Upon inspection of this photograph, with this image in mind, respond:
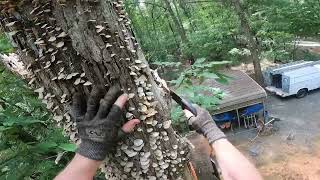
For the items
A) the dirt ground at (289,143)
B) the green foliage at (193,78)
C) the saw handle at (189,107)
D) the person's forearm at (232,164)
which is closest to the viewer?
the person's forearm at (232,164)

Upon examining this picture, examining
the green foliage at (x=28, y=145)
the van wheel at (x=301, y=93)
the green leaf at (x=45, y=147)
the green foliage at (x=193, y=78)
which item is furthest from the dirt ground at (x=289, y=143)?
the green leaf at (x=45, y=147)

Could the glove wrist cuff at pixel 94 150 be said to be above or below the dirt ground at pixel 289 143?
above

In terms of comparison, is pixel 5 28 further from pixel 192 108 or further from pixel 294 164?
pixel 294 164

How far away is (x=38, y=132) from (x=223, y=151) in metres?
2.26

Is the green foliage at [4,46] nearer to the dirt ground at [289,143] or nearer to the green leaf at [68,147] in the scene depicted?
the green leaf at [68,147]

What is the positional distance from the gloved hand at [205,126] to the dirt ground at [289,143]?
34.8ft

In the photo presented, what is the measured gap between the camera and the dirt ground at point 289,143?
12857 millimetres

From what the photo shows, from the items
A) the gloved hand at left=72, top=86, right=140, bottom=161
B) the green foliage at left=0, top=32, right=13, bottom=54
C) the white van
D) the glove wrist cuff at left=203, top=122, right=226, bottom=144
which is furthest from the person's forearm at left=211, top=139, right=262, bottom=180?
the white van

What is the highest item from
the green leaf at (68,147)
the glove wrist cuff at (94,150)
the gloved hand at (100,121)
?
the gloved hand at (100,121)

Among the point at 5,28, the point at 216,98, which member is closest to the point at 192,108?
the point at 5,28

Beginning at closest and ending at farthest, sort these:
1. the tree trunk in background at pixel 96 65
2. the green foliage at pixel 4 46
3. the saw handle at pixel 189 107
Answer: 1. the tree trunk in background at pixel 96 65
2. the saw handle at pixel 189 107
3. the green foliage at pixel 4 46

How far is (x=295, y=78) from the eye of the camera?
17797 mm

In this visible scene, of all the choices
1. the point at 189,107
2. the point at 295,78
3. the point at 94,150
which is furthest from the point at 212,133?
the point at 295,78

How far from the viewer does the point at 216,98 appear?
543cm
